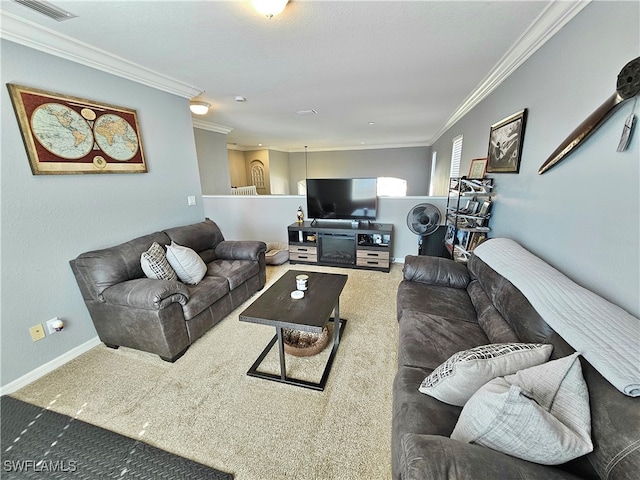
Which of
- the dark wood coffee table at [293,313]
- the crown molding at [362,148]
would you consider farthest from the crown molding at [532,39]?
the crown molding at [362,148]

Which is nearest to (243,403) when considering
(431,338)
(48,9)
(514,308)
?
(431,338)

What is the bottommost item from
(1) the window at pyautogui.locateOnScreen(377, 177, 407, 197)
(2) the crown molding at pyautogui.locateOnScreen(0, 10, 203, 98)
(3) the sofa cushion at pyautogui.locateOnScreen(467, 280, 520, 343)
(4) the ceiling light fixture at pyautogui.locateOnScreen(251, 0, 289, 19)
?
(3) the sofa cushion at pyautogui.locateOnScreen(467, 280, 520, 343)

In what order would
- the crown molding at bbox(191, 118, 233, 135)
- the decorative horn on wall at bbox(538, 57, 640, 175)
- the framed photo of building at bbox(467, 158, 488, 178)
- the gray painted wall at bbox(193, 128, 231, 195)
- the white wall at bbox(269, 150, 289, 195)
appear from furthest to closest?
1. the white wall at bbox(269, 150, 289, 195)
2. the gray painted wall at bbox(193, 128, 231, 195)
3. the crown molding at bbox(191, 118, 233, 135)
4. the framed photo of building at bbox(467, 158, 488, 178)
5. the decorative horn on wall at bbox(538, 57, 640, 175)

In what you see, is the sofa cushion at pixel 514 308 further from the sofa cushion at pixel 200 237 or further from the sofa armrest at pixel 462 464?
the sofa cushion at pixel 200 237

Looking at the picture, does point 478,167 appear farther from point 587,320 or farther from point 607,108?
point 587,320

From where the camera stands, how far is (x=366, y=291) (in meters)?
3.14

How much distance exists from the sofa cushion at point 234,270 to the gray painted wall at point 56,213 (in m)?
0.83

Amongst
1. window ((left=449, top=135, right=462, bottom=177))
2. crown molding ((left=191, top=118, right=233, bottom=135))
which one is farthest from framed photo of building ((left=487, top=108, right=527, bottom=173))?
crown molding ((left=191, top=118, right=233, bottom=135))

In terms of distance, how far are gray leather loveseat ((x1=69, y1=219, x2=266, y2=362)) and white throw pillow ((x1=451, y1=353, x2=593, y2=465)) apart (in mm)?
1959

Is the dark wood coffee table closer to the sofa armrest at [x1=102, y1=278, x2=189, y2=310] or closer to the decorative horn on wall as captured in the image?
the sofa armrest at [x1=102, y1=278, x2=189, y2=310]

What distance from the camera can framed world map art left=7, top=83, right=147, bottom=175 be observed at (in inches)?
73.5

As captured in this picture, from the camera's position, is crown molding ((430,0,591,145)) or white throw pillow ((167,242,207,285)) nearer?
crown molding ((430,0,591,145))

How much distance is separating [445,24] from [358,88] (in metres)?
1.38

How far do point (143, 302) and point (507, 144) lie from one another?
337 centimetres
